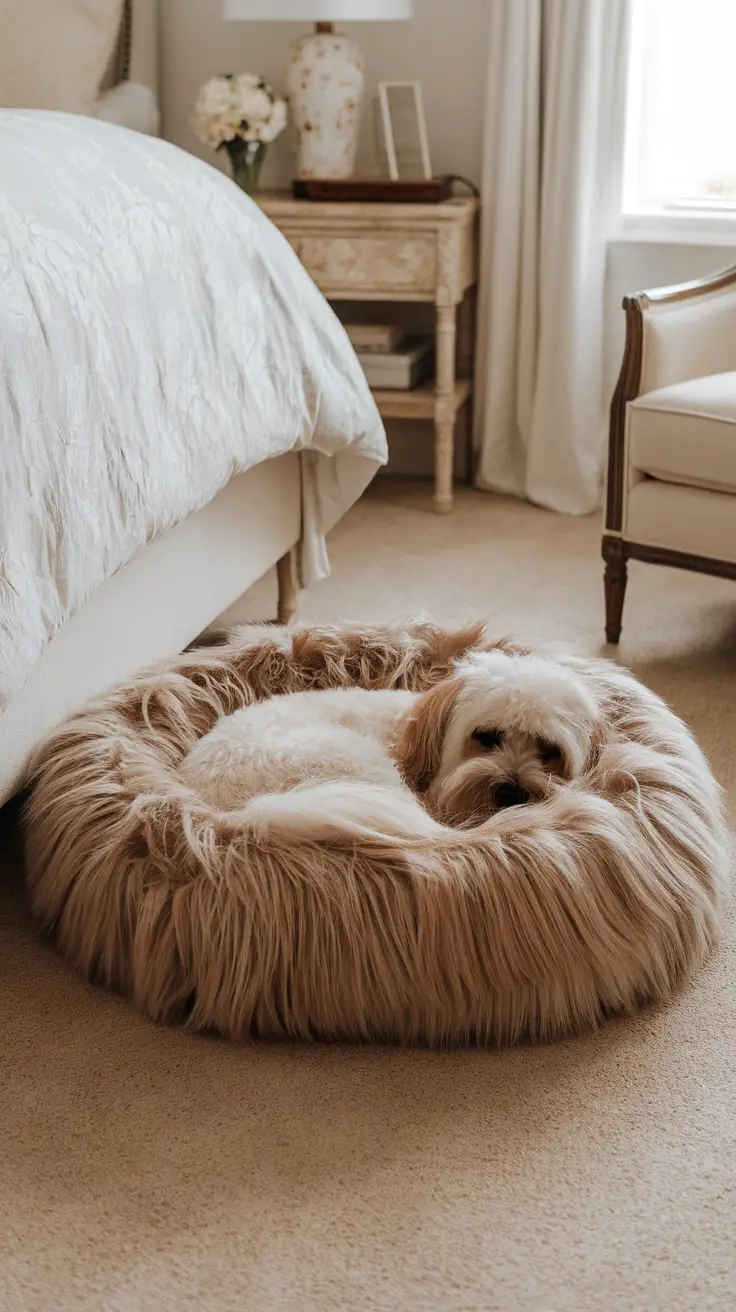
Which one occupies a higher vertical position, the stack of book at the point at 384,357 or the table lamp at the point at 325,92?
the table lamp at the point at 325,92

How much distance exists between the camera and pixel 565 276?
11.6 ft

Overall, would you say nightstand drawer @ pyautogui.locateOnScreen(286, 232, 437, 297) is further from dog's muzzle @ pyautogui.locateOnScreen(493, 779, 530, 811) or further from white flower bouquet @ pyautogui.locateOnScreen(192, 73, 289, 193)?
dog's muzzle @ pyautogui.locateOnScreen(493, 779, 530, 811)

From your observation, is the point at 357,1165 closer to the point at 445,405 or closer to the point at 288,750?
the point at 288,750

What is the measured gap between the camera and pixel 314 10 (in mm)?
3193

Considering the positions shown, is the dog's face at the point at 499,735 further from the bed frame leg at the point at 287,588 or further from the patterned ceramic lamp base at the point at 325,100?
the patterned ceramic lamp base at the point at 325,100

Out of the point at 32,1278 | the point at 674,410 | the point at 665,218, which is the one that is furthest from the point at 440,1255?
the point at 665,218

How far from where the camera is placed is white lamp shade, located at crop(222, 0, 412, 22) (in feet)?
10.5

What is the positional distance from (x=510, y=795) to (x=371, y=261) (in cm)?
211

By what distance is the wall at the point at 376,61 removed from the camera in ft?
12.1

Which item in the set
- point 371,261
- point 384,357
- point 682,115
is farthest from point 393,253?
point 682,115

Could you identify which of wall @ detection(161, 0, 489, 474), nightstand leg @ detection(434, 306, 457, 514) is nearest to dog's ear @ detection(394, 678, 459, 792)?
nightstand leg @ detection(434, 306, 457, 514)

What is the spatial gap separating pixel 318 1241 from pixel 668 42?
10.8 feet

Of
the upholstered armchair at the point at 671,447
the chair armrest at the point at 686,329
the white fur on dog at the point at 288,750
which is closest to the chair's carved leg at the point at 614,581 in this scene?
the upholstered armchair at the point at 671,447

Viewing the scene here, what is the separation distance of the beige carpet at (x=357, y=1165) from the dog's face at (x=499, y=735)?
0.31 metres
